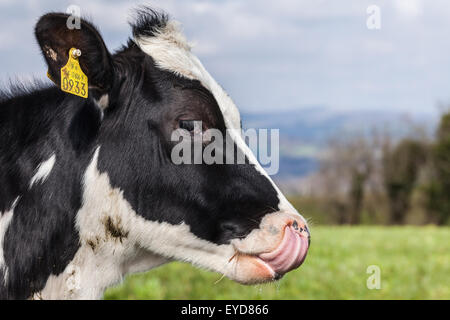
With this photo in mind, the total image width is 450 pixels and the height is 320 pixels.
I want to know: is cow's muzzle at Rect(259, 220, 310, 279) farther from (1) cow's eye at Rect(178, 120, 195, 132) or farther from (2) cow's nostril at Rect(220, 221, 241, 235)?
(1) cow's eye at Rect(178, 120, 195, 132)

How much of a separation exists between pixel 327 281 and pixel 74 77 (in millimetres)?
6154

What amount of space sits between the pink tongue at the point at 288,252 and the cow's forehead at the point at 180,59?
69cm

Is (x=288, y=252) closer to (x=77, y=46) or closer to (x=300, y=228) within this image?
(x=300, y=228)

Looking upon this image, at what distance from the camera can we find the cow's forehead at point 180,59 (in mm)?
3281

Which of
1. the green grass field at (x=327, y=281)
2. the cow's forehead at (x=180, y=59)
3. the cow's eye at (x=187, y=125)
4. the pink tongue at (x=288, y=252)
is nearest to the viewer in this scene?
the pink tongue at (x=288, y=252)

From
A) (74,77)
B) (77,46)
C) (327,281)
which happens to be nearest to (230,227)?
(74,77)

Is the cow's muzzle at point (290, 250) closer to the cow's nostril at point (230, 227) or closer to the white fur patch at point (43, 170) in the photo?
the cow's nostril at point (230, 227)

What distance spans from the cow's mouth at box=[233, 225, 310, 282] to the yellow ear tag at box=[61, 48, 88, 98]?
124 cm

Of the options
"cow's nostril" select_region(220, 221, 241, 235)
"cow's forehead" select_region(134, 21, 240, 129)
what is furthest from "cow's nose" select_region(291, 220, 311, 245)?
"cow's forehead" select_region(134, 21, 240, 129)

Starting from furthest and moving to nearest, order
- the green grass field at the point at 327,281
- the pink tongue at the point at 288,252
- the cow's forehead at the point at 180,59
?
the green grass field at the point at 327,281 < the cow's forehead at the point at 180,59 < the pink tongue at the point at 288,252

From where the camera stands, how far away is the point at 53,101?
3443mm

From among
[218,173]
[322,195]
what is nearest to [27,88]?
[218,173]

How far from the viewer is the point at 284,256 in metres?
3.02

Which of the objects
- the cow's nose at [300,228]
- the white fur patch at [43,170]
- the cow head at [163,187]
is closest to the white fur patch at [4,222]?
the white fur patch at [43,170]
